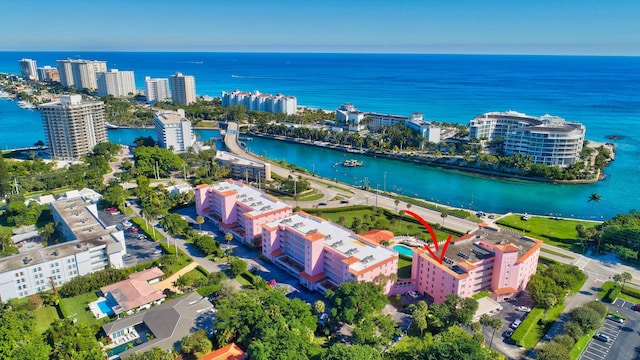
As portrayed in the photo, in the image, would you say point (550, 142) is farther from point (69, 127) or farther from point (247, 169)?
point (69, 127)

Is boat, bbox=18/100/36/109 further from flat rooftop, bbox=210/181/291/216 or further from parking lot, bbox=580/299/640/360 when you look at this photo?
parking lot, bbox=580/299/640/360

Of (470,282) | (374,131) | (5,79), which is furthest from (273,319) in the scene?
(5,79)

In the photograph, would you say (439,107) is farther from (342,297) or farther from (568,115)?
(342,297)

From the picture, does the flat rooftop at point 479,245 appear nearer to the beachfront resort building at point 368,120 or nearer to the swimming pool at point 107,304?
the swimming pool at point 107,304

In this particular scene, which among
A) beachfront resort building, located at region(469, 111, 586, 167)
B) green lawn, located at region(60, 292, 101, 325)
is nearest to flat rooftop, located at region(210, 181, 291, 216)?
green lawn, located at region(60, 292, 101, 325)

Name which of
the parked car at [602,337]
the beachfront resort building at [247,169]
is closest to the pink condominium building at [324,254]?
the parked car at [602,337]

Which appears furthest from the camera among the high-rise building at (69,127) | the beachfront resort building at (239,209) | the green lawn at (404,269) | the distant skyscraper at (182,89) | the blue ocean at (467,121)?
the distant skyscraper at (182,89)
